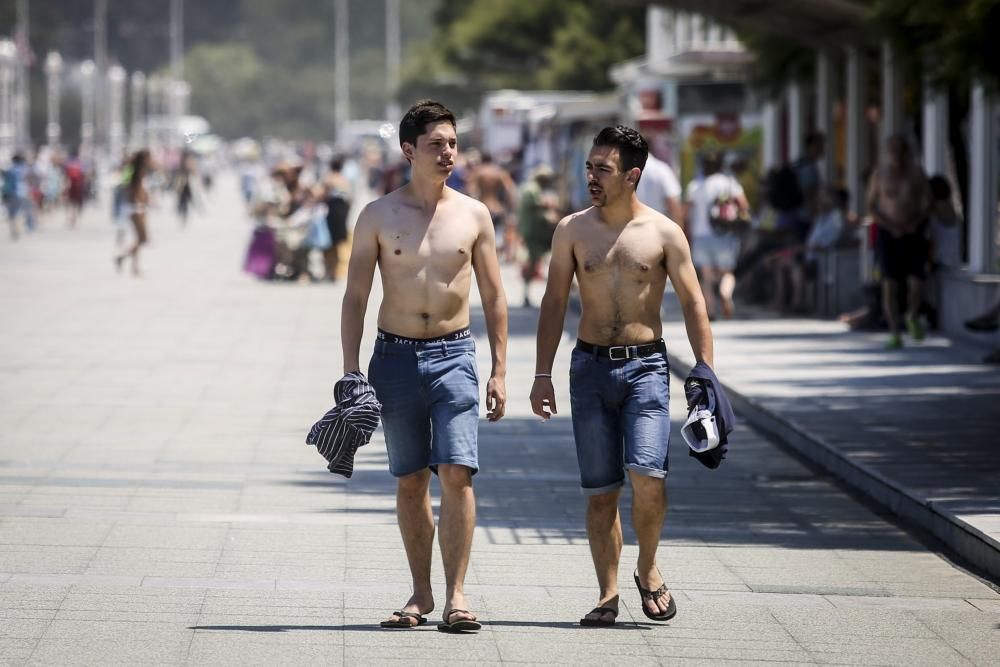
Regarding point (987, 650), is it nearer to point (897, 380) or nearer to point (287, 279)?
point (897, 380)

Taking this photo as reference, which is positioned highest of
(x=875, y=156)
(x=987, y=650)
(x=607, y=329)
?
(x=875, y=156)

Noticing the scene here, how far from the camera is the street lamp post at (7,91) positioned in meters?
99.8

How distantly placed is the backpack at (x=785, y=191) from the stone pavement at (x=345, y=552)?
7962 mm

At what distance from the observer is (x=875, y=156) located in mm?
23938

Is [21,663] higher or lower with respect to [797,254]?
lower

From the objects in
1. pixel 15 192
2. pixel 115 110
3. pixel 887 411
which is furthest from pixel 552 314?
pixel 115 110

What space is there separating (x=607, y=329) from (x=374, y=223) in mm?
851

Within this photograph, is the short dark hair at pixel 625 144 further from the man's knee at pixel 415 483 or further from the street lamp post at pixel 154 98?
the street lamp post at pixel 154 98

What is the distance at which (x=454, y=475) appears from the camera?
6.79 m

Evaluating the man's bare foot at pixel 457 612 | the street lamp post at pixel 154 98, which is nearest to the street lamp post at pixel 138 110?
the street lamp post at pixel 154 98

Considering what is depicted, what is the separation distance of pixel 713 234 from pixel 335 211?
899 centimetres

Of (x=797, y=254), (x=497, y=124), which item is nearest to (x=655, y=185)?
(x=797, y=254)

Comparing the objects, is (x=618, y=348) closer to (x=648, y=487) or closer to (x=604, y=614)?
(x=648, y=487)

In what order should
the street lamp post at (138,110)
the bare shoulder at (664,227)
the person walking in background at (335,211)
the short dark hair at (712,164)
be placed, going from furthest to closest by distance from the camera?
the street lamp post at (138,110)
the person walking in background at (335,211)
the short dark hair at (712,164)
the bare shoulder at (664,227)
